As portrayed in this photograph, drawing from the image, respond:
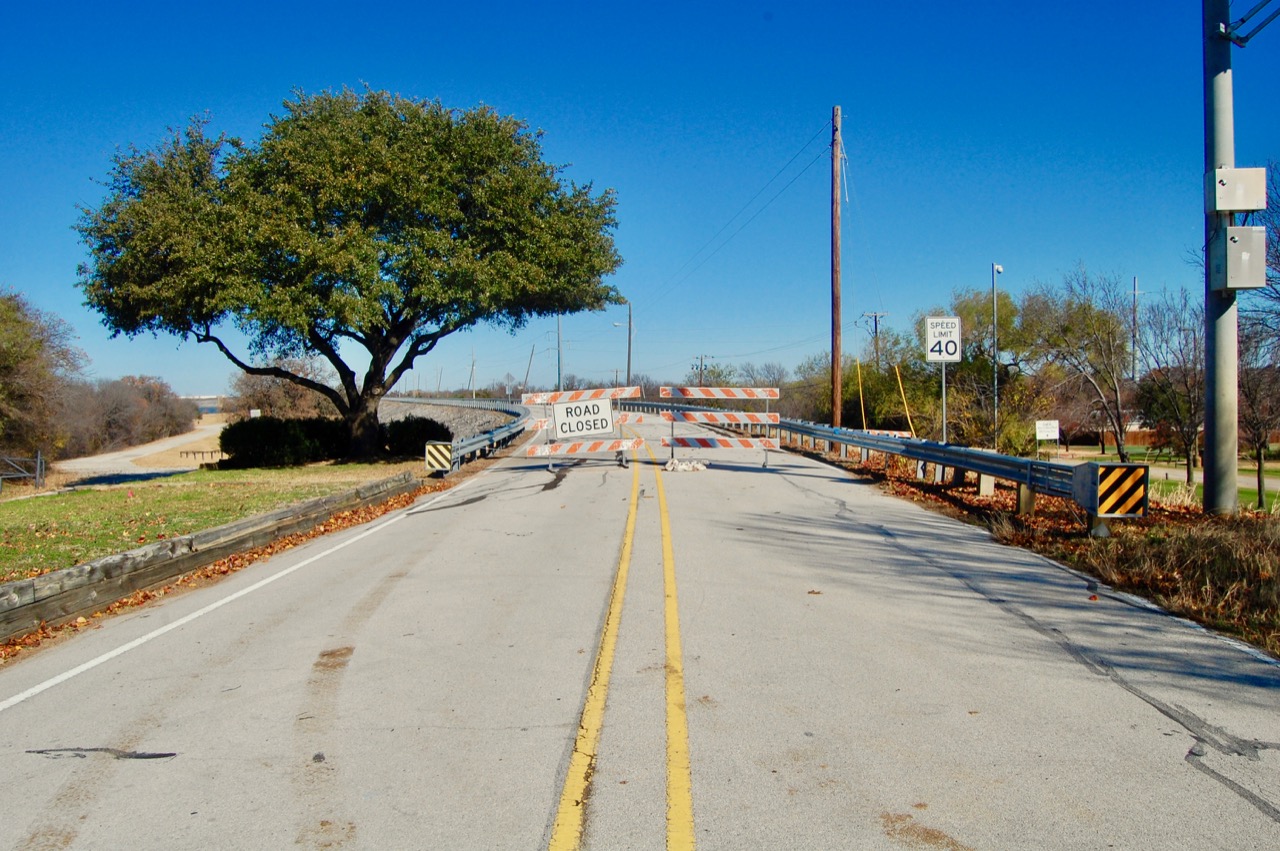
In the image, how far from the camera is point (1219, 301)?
1105cm

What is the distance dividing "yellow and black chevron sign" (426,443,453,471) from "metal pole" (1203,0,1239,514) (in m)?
15.4

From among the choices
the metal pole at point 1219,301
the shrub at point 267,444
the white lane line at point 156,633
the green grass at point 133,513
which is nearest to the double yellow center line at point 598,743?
the white lane line at point 156,633

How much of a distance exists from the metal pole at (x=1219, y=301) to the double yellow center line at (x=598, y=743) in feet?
24.7

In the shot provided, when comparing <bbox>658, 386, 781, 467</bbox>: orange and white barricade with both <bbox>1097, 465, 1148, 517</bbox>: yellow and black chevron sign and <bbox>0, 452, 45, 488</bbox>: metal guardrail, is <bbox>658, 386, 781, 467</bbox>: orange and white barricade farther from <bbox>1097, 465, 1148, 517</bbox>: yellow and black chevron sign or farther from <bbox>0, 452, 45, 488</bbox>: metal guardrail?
<bbox>0, 452, 45, 488</bbox>: metal guardrail

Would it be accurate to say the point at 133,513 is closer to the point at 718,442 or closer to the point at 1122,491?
the point at 718,442

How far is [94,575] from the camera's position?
8.60 meters

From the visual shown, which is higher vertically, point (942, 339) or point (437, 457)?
point (942, 339)

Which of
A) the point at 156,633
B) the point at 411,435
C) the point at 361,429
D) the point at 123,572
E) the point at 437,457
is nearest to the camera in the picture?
the point at 156,633

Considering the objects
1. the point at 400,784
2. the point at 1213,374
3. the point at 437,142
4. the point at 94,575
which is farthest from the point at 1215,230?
the point at 437,142

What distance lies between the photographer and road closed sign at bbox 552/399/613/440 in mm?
20078

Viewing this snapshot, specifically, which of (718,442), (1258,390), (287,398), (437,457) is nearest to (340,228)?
(437,457)

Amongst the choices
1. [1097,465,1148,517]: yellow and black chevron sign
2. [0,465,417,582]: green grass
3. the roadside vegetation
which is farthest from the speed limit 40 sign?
[0,465,417,582]: green grass

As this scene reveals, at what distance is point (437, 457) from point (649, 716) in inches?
654

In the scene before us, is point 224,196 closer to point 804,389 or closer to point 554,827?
point 554,827
